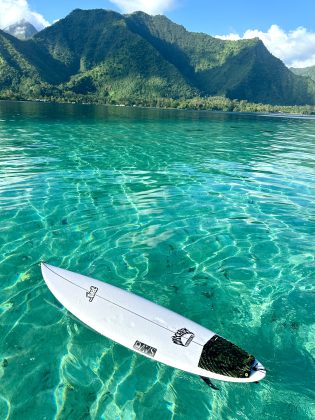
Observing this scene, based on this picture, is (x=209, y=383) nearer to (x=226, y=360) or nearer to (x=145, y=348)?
(x=226, y=360)

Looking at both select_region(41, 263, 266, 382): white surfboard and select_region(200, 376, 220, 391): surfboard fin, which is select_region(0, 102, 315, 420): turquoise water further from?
select_region(41, 263, 266, 382): white surfboard

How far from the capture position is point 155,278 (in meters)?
10.7

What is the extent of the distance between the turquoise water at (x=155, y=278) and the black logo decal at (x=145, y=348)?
440 millimetres

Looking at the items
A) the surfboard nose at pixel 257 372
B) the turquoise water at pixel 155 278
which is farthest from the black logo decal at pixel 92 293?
the surfboard nose at pixel 257 372

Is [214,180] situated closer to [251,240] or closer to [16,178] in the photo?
[251,240]

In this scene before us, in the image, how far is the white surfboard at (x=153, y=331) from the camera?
697 cm

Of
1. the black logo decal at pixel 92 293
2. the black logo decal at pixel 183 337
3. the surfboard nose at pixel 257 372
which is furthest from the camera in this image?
the black logo decal at pixel 92 293

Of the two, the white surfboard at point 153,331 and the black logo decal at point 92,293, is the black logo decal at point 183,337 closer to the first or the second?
the white surfboard at point 153,331

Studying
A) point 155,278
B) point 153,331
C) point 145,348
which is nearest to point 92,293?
point 153,331

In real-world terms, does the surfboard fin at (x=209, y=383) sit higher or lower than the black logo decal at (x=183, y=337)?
lower

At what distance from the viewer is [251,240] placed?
1367cm

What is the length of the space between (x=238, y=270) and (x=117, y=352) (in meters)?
5.53

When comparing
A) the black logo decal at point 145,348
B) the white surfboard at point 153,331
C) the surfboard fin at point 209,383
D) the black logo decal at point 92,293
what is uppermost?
the black logo decal at point 92,293

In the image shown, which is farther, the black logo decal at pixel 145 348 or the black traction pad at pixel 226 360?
the black logo decal at pixel 145 348
